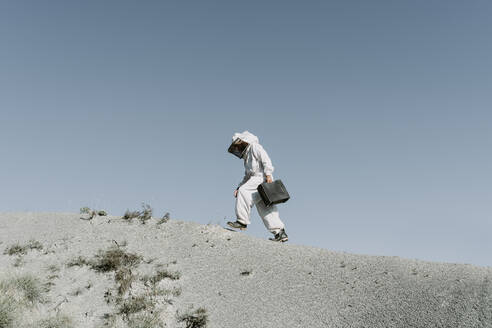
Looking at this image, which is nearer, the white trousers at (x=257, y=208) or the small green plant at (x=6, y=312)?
the small green plant at (x=6, y=312)

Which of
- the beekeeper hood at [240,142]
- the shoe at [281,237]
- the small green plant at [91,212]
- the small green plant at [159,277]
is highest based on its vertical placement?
the beekeeper hood at [240,142]

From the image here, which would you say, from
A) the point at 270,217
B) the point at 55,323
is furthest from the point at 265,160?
the point at 55,323

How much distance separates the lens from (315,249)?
802cm

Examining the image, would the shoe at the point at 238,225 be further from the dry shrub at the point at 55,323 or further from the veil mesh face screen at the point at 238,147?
the dry shrub at the point at 55,323

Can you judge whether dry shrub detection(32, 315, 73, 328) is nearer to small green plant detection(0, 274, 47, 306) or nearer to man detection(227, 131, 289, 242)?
small green plant detection(0, 274, 47, 306)

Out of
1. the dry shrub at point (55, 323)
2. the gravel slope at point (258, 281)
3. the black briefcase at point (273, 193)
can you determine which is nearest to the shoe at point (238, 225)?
the gravel slope at point (258, 281)

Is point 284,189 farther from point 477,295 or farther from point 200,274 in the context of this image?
point 477,295

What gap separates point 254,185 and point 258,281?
9.35ft

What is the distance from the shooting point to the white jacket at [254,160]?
9188 millimetres

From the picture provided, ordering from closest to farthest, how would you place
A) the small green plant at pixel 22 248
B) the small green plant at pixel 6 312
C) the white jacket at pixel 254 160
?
1. the small green plant at pixel 6 312
2. the small green plant at pixel 22 248
3. the white jacket at pixel 254 160

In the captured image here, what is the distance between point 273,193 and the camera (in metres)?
8.64

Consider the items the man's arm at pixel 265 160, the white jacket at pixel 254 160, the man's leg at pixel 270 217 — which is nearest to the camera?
the man's leg at pixel 270 217

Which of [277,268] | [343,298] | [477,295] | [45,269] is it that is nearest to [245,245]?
[277,268]

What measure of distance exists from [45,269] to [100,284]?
3.96ft
